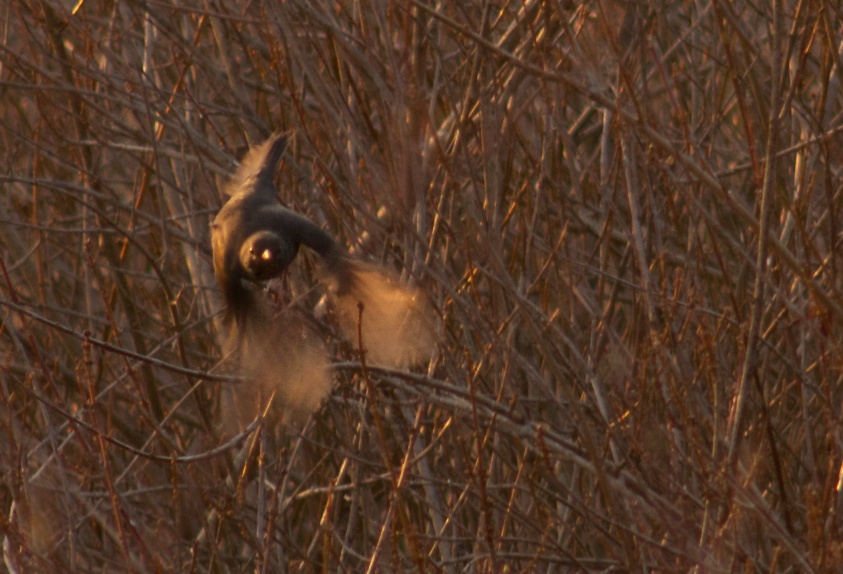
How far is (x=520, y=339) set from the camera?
5035 millimetres

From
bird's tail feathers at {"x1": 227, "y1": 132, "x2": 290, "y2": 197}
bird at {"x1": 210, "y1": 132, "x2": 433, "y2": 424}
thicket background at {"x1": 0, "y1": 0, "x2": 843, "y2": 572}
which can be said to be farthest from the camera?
bird's tail feathers at {"x1": 227, "y1": 132, "x2": 290, "y2": 197}

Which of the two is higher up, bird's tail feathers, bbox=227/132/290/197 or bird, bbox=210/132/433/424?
bird's tail feathers, bbox=227/132/290/197

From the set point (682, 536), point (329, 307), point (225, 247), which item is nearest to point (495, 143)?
point (329, 307)

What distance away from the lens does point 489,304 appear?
15.8ft

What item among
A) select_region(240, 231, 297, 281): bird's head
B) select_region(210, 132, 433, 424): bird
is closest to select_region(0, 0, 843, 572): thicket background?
select_region(210, 132, 433, 424): bird

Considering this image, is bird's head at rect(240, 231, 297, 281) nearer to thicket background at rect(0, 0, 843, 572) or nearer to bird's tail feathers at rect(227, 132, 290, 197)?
thicket background at rect(0, 0, 843, 572)

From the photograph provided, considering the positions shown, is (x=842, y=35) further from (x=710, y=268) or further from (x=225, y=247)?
(x=225, y=247)

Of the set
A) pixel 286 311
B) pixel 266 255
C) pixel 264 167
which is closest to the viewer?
pixel 266 255

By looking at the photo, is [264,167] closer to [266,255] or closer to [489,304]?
[266,255]

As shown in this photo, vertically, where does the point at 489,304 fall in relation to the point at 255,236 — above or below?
below

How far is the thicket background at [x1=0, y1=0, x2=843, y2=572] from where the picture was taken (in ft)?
10.6

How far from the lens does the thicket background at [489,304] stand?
322 centimetres

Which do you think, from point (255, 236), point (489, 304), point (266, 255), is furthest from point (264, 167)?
point (489, 304)

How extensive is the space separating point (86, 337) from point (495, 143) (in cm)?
159
